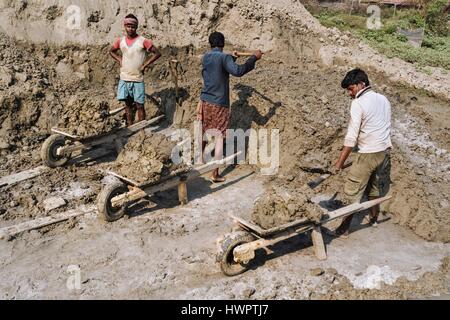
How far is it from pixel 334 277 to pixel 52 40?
6503 millimetres

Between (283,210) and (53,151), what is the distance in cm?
363

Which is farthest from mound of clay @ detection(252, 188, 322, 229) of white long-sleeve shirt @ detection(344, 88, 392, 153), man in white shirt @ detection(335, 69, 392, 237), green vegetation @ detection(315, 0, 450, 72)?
green vegetation @ detection(315, 0, 450, 72)

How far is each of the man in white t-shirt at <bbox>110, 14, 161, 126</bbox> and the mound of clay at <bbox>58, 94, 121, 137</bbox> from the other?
0.76m

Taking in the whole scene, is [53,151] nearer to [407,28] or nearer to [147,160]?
[147,160]

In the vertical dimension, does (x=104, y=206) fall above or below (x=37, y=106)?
below

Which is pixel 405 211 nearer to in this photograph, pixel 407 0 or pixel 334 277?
pixel 334 277

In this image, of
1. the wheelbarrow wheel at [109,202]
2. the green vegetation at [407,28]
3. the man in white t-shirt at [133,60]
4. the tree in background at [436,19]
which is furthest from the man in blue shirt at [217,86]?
the tree in background at [436,19]

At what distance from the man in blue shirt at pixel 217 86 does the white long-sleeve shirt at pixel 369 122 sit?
1.63 metres

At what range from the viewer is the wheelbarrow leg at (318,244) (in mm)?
4581

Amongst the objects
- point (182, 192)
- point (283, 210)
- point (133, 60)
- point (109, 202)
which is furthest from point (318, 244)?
point (133, 60)

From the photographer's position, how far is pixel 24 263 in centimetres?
447

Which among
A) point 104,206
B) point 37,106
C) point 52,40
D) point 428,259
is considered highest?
point 52,40
